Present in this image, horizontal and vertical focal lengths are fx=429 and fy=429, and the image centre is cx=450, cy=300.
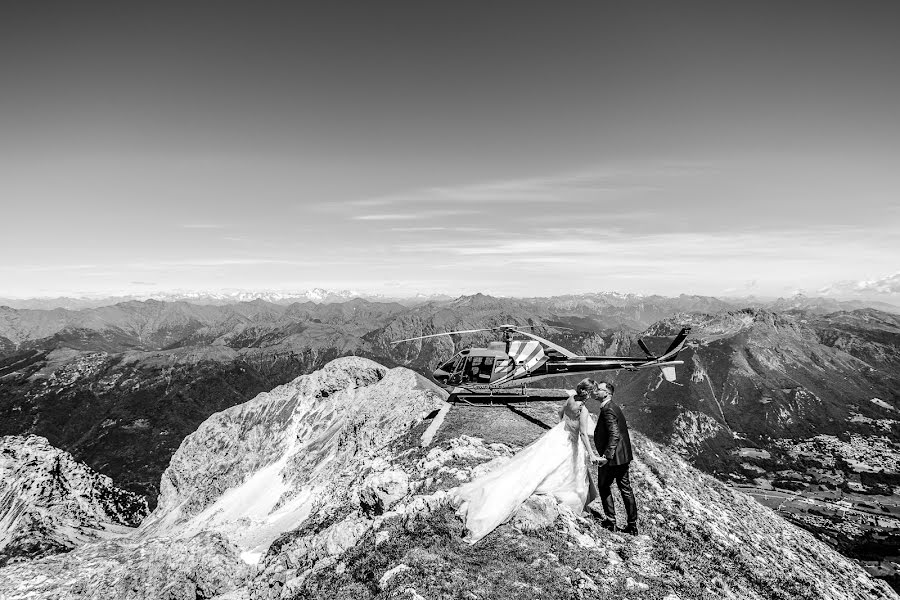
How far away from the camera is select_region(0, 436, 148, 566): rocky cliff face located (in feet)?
251

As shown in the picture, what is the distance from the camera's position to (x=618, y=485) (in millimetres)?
14750

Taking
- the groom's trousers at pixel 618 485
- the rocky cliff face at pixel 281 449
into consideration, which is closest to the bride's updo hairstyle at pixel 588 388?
the groom's trousers at pixel 618 485

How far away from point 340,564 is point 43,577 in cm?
3706

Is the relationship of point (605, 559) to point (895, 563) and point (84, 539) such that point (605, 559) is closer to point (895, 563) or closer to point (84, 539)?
point (84, 539)

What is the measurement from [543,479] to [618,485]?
256 centimetres

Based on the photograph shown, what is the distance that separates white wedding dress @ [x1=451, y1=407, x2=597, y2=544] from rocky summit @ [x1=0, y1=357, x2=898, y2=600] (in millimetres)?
550

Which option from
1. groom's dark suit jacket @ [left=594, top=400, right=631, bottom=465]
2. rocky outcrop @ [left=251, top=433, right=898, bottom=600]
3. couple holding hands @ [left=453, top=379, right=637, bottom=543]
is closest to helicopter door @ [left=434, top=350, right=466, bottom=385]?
rocky outcrop @ [left=251, top=433, right=898, bottom=600]

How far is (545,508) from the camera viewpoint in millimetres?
15547

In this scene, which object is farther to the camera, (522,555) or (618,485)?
(618,485)

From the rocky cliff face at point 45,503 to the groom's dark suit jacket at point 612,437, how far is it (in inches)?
3937

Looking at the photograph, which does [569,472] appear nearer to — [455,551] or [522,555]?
[522,555]

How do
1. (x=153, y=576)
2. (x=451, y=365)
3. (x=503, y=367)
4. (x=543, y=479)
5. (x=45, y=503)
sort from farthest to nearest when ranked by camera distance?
(x=45, y=503), (x=451, y=365), (x=153, y=576), (x=503, y=367), (x=543, y=479)

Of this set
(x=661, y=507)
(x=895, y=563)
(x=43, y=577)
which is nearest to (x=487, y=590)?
(x=661, y=507)

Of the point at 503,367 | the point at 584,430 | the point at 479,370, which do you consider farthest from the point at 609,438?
the point at 479,370
